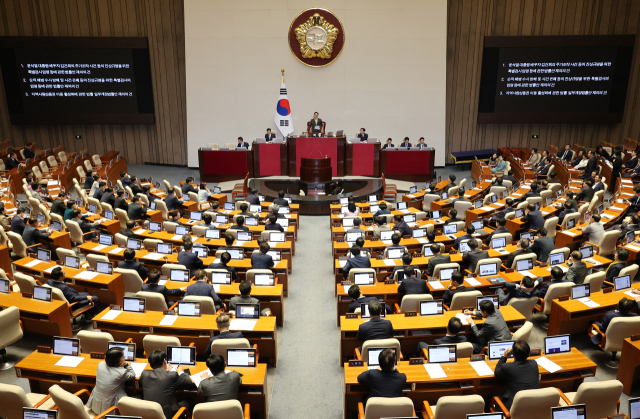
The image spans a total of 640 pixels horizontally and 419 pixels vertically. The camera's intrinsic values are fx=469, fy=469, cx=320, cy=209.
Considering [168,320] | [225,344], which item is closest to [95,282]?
[168,320]

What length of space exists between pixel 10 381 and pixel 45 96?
15745mm

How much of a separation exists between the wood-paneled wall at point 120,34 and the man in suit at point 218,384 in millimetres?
16387

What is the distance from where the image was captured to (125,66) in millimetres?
18516

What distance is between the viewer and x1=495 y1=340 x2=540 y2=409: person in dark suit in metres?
4.74

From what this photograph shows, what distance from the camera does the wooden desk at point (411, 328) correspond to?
19.7 feet

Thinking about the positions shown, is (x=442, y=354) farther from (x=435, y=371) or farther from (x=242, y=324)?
(x=242, y=324)

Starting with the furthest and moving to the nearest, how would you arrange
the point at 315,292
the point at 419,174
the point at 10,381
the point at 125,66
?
the point at 125,66 < the point at 419,174 < the point at 315,292 < the point at 10,381

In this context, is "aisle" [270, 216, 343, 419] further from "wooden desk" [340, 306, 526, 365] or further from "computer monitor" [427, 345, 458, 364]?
"computer monitor" [427, 345, 458, 364]

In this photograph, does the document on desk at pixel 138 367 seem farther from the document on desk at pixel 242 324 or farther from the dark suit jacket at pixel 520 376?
the dark suit jacket at pixel 520 376

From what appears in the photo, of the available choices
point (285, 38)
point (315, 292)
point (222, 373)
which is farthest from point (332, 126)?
point (222, 373)

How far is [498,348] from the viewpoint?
532cm

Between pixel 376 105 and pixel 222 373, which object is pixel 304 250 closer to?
pixel 222 373

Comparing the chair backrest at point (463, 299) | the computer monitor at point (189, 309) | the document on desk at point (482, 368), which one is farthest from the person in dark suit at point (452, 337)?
the computer monitor at point (189, 309)

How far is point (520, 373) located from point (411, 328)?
1489mm
